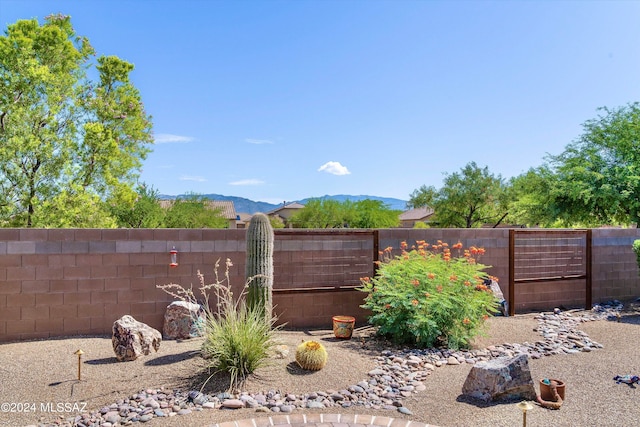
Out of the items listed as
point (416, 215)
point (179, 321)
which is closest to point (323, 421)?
point (179, 321)

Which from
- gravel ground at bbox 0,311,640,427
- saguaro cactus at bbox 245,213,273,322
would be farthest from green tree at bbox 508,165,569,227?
saguaro cactus at bbox 245,213,273,322

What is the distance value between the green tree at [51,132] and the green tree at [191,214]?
34.8 feet

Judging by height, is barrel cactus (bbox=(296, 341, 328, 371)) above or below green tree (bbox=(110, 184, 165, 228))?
below

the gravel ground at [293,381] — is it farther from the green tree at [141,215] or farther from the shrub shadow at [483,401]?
the green tree at [141,215]

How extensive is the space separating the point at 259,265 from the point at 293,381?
6.01 feet

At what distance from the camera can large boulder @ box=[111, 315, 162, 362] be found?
18.6 ft

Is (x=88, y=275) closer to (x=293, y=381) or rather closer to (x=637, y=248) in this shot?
(x=293, y=381)

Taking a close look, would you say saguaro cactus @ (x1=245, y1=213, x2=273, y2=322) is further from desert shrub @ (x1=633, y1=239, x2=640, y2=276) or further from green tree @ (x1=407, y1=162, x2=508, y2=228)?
green tree @ (x1=407, y1=162, x2=508, y2=228)

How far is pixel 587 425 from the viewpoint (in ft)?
13.6

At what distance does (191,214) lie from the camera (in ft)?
109

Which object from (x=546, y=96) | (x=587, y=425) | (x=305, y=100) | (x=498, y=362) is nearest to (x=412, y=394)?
(x=498, y=362)

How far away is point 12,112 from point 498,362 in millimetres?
16552

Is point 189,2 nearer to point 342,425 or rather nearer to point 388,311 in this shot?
point 388,311

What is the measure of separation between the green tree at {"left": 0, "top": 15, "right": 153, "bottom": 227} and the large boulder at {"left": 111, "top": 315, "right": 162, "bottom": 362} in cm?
1122
